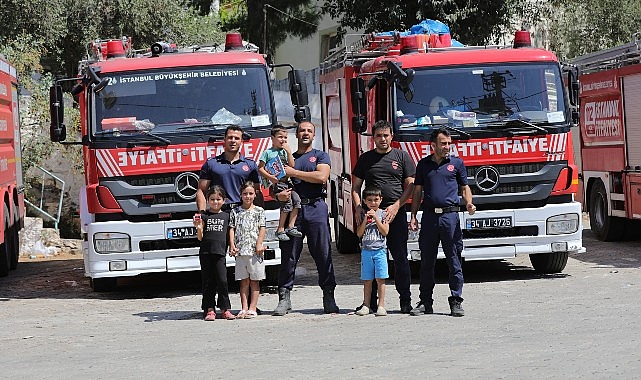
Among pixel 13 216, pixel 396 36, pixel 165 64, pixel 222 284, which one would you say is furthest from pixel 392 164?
pixel 13 216

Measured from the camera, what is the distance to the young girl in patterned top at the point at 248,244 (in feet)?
38.6

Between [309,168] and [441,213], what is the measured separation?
1358 millimetres

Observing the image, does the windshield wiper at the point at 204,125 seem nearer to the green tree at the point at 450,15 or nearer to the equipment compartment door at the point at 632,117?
the equipment compartment door at the point at 632,117

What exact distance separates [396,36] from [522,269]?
345 centimetres

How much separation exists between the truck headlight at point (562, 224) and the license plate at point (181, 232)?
13.3 ft

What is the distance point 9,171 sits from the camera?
678 inches

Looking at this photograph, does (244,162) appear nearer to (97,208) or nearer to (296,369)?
(97,208)

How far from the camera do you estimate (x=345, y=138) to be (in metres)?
16.2

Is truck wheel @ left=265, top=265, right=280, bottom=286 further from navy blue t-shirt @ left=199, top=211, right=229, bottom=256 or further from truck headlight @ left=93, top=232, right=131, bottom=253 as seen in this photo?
navy blue t-shirt @ left=199, top=211, right=229, bottom=256

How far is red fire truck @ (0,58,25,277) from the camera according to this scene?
16.4m

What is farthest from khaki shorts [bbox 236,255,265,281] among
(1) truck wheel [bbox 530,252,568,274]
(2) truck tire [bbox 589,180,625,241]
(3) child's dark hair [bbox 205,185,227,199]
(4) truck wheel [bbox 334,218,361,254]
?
(2) truck tire [bbox 589,180,625,241]

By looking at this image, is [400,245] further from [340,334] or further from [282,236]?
[340,334]

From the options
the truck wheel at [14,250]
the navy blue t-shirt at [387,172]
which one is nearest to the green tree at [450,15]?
the truck wheel at [14,250]

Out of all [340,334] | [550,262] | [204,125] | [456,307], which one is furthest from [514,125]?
[340,334]
